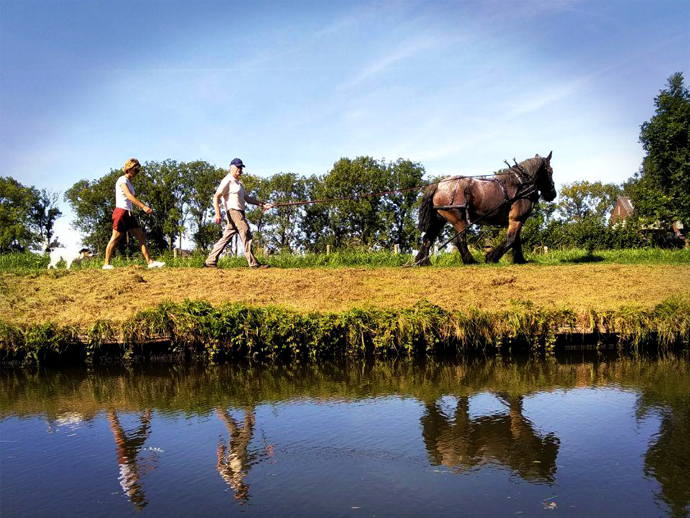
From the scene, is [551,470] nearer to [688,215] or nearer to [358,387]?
[358,387]

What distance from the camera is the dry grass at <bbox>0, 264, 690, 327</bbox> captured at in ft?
33.7

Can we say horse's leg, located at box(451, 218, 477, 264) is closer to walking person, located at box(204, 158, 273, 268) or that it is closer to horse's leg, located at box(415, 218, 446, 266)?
horse's leg, located at box(415, 218, 446, 266)

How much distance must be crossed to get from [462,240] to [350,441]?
985 cm

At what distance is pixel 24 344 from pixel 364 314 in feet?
15.9

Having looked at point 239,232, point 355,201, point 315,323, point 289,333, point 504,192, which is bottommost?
point 289,333

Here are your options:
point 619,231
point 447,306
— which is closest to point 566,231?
point 619,231

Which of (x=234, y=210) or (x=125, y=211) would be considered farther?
(x=234, y=210)

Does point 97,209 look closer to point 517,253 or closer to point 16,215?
point 16,215

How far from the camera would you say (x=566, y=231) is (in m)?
42.1

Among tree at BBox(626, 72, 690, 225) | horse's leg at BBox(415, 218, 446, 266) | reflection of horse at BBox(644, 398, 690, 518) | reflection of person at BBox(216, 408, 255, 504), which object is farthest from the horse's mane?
tree at BBox(626, 72, 690, 225)

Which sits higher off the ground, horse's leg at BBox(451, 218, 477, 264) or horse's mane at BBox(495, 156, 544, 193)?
horse's mane at BBox(495, 156, 544, 193)

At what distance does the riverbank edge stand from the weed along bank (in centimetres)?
1

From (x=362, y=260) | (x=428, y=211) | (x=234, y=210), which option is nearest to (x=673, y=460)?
(x=234, y=210)

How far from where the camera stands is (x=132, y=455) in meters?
5.50
